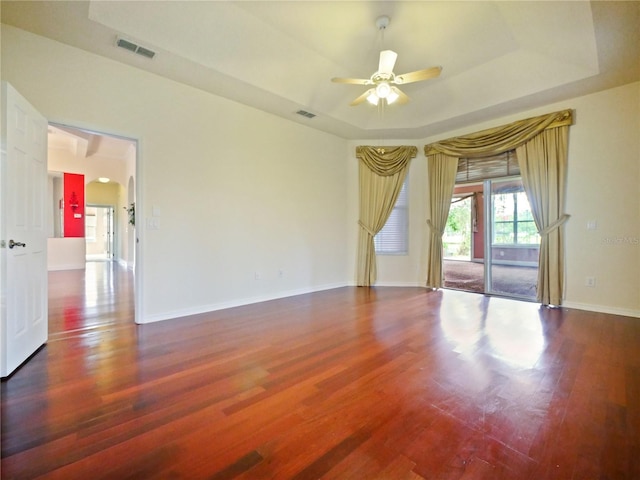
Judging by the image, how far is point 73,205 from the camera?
8.08m

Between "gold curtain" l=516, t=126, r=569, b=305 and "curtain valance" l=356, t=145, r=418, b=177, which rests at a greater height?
"curtain valance" l=356, t=145, r=418, b=177

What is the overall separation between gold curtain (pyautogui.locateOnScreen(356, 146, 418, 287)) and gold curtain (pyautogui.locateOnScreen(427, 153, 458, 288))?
0.55 m

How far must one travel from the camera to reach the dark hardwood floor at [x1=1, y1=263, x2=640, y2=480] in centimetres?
138

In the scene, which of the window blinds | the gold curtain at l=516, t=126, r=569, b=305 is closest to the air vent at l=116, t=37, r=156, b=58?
the window blinds

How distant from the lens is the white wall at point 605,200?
12.3 ft

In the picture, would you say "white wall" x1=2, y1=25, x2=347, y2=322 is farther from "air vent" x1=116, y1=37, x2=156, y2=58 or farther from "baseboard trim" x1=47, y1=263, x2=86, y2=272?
"baseboard trim" x1=47, y1=263, x2=86, y2=272

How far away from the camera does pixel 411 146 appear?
5.83 m

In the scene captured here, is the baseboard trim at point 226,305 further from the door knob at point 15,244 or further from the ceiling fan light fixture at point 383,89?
the ceiling fan light fixture at point 383,89

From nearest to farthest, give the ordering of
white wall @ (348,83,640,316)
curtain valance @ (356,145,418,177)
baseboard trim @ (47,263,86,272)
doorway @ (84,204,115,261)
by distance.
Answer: white wall @ (348,83,640,316), curtain valance @ (356,145,418,177), baseboard trim @ (47,263,86,272), doorway @ (84,204,115,261)

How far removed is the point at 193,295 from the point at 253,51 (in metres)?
3.15

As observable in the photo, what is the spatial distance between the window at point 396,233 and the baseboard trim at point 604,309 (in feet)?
8.92

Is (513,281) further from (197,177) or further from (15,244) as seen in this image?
(15,244)

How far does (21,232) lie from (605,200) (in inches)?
257

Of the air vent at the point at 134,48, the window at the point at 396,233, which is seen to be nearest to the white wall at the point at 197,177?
the air vent at the point at 134,48
